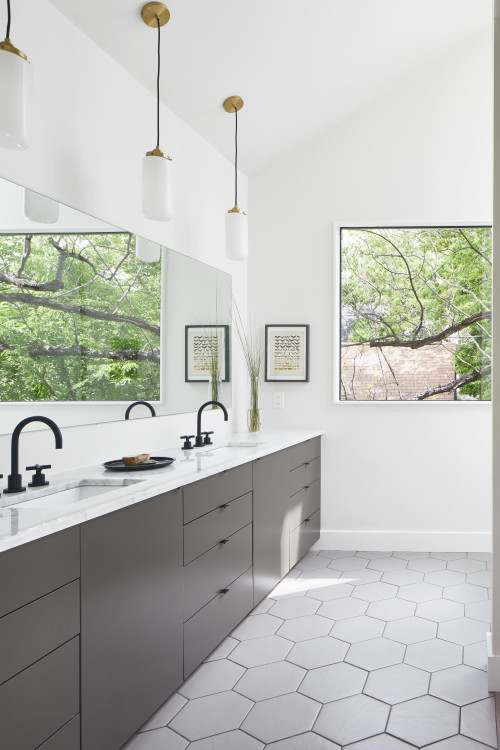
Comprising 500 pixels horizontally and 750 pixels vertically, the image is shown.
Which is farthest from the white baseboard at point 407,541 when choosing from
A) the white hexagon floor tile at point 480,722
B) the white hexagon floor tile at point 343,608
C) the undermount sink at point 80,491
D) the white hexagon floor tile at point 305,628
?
the undermount sink at point 80,491

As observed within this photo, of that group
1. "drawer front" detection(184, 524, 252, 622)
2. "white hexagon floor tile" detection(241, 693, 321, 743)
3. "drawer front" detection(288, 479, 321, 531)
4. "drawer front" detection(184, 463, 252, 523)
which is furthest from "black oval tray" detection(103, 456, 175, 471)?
"drawer front" detection(288, 479, 321, 531)

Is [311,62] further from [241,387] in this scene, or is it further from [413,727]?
[413,727]

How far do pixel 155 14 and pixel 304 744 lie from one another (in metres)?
2.64

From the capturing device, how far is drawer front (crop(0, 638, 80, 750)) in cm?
122

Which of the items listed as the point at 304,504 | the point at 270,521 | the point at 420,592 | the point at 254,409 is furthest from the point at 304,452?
the point at 420,592

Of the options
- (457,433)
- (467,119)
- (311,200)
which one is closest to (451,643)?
(457,433)

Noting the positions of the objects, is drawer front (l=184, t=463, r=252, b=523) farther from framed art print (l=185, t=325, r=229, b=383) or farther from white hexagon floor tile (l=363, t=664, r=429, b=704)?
white hexagon floor tile (l=363, t=664, r=429, b=704)

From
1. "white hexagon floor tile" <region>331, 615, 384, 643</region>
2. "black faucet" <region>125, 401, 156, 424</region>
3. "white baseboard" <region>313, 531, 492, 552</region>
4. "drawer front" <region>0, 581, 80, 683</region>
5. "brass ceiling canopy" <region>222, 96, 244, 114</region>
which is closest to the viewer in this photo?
"drawer front" <region>0, 581, 80, 683</region>

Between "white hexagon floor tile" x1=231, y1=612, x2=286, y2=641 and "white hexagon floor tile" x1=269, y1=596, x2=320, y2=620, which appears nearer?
"white hexagon floor tile" x1=231, y1=612, x2=286, y2=641

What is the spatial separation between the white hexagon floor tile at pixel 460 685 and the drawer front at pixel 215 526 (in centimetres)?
95

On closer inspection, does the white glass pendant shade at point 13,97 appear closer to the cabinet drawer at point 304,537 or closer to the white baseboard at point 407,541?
the cabinet drawer at point 304,537

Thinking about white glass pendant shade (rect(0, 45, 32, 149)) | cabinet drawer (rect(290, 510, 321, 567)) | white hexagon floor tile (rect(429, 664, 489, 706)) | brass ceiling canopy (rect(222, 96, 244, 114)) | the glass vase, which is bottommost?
white hexagon floor tile (rect(429, 664, 489, 706))

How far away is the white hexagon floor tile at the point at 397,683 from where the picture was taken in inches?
82.7

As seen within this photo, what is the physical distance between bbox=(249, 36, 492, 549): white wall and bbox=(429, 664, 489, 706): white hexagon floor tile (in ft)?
5.62
